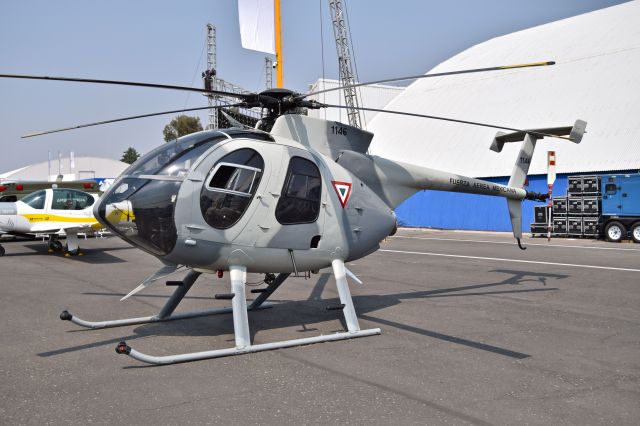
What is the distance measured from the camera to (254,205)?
6879 mm

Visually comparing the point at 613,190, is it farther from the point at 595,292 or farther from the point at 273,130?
the point at 273,130

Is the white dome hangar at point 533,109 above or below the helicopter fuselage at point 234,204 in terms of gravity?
above

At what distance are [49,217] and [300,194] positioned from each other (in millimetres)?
13848

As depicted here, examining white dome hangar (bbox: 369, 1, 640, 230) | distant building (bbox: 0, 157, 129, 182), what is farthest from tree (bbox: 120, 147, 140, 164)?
white dome hangar (bbox: 369, 1, 640, 230)

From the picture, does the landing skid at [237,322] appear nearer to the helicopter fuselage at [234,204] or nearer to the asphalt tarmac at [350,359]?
the asphalt tarmac at [350,359]

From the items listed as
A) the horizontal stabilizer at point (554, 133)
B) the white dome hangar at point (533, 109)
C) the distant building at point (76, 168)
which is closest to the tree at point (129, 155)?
the distant building at point (76, 168)

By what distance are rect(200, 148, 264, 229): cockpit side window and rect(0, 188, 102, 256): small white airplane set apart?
41.6 feet

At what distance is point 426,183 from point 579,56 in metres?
32.5

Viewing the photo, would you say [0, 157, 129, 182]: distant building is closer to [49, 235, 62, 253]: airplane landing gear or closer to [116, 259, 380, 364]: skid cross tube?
[49, 235, 62, 253]: airplane landing gear

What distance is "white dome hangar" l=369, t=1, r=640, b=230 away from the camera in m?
30.7

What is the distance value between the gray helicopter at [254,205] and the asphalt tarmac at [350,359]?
0.49 metres

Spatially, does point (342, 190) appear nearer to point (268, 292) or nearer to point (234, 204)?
point (234, 204)

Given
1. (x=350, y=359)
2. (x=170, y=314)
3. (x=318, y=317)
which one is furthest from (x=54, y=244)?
(x=350, y=359)

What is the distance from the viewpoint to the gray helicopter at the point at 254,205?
6.41 metres
